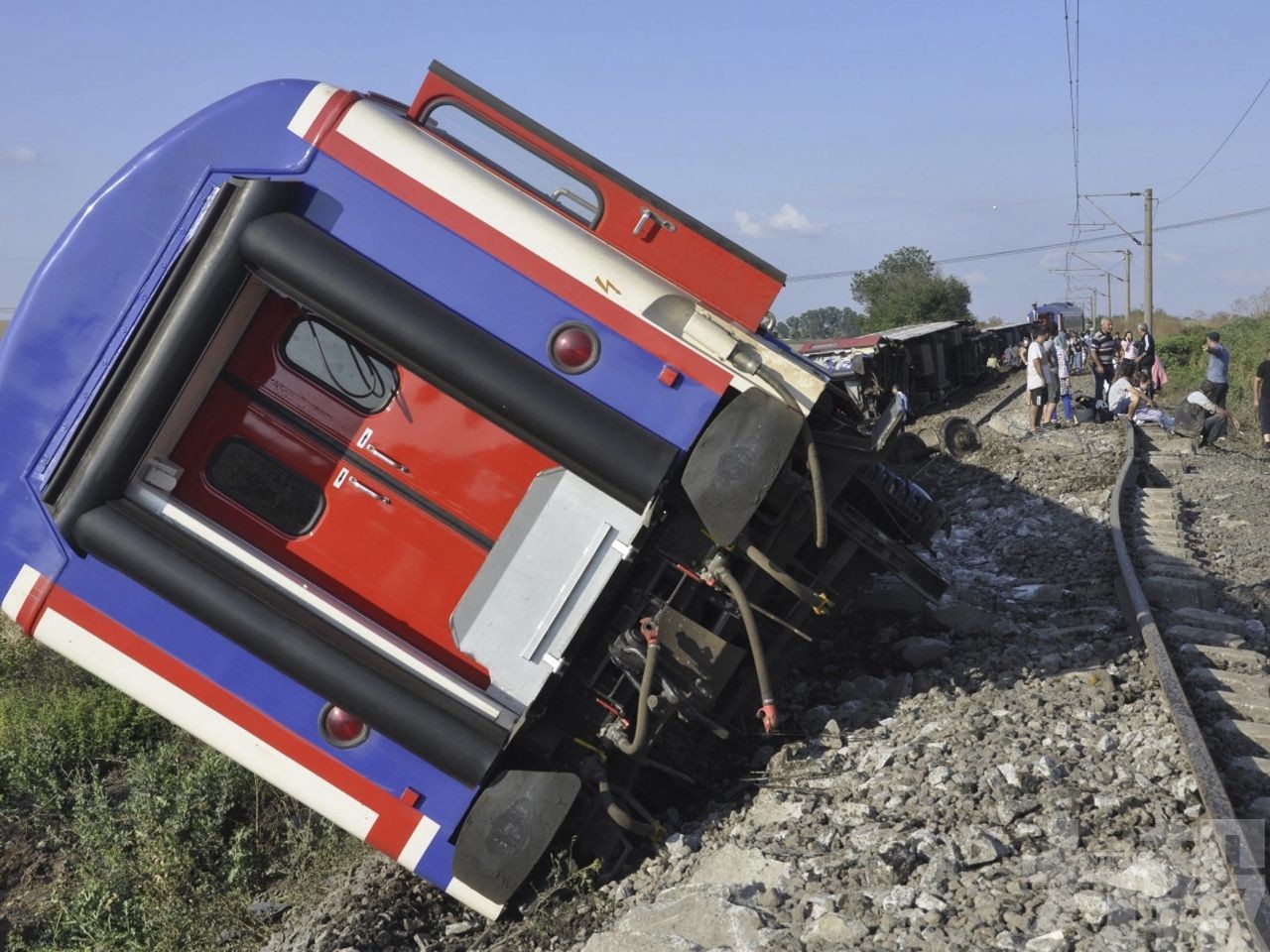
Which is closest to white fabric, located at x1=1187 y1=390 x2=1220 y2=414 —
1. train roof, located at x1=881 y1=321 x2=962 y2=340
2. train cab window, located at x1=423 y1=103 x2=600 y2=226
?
train roof, located at x1=881 y1=321 x2=962 y2=340

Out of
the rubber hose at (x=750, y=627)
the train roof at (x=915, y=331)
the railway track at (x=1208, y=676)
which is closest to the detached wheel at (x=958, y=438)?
the railway track at (x=1208, y=676)

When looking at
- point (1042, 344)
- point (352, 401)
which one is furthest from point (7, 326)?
point (1042, 344)

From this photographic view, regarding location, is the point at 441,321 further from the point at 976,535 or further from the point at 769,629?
the point at 976,535

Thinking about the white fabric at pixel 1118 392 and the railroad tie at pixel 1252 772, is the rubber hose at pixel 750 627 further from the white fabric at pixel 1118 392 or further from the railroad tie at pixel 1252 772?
the white fabric at pixel 1118 392

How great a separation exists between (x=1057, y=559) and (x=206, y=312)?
21.1 ft

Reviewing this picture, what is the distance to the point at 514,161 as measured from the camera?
518 centimetres

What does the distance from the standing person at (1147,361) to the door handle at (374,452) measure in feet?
48.2

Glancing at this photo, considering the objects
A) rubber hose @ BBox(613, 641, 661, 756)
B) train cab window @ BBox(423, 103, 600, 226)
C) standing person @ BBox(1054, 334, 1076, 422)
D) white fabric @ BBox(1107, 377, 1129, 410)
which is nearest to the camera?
rubber hose @ BBox(613, 641, 661, 756)

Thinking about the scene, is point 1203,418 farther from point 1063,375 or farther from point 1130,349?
point 1130,349

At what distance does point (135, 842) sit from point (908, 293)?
63.6 metres

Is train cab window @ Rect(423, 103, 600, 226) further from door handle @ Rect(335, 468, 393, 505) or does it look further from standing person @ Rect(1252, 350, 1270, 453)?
standing person @ Rect(1252, 350, 1270, 453)

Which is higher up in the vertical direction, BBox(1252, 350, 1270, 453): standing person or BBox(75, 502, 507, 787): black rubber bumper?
BBox(1252, 350, 1270, 453): standing person

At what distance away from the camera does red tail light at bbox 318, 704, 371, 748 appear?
4.86 metres

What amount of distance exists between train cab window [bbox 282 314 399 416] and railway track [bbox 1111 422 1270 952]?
341cm
